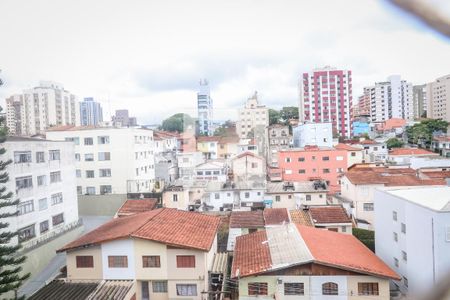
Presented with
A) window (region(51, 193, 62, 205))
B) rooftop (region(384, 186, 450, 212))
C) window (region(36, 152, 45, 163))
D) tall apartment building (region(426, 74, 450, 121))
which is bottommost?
window (region(51, 193, 62, 205))

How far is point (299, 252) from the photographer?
36.9 feet

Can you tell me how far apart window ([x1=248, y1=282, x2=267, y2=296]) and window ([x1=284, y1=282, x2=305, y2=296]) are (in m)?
0.60

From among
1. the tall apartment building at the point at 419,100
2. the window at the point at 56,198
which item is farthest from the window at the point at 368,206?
the tall apartment building at the point at 419,100

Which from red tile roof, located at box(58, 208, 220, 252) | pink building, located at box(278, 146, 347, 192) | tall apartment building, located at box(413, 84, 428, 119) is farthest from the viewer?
tall apartment building, located at box(413, 84, 428, 119)

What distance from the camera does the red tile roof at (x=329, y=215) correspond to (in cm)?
1678

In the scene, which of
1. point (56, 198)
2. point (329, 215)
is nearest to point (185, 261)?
point (329, 215)

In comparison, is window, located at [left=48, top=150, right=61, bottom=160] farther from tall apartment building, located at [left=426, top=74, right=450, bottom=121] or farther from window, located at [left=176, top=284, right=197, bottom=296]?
tall apartment building, located at [left=426, top=74, right=450, bottom=121]

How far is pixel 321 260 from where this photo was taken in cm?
1054

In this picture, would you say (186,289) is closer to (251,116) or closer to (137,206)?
(137,206)

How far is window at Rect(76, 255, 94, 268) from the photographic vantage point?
11949 millimetres

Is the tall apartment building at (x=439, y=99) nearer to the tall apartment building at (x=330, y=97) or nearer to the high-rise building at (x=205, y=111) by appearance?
the tall apartment building at (x=330, y=97)

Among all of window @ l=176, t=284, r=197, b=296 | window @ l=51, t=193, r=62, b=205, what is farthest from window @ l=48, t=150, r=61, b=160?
window @ l=176, t=284, r=197, b=296

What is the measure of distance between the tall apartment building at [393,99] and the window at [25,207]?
61.4 metres

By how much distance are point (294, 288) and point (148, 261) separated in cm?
451
